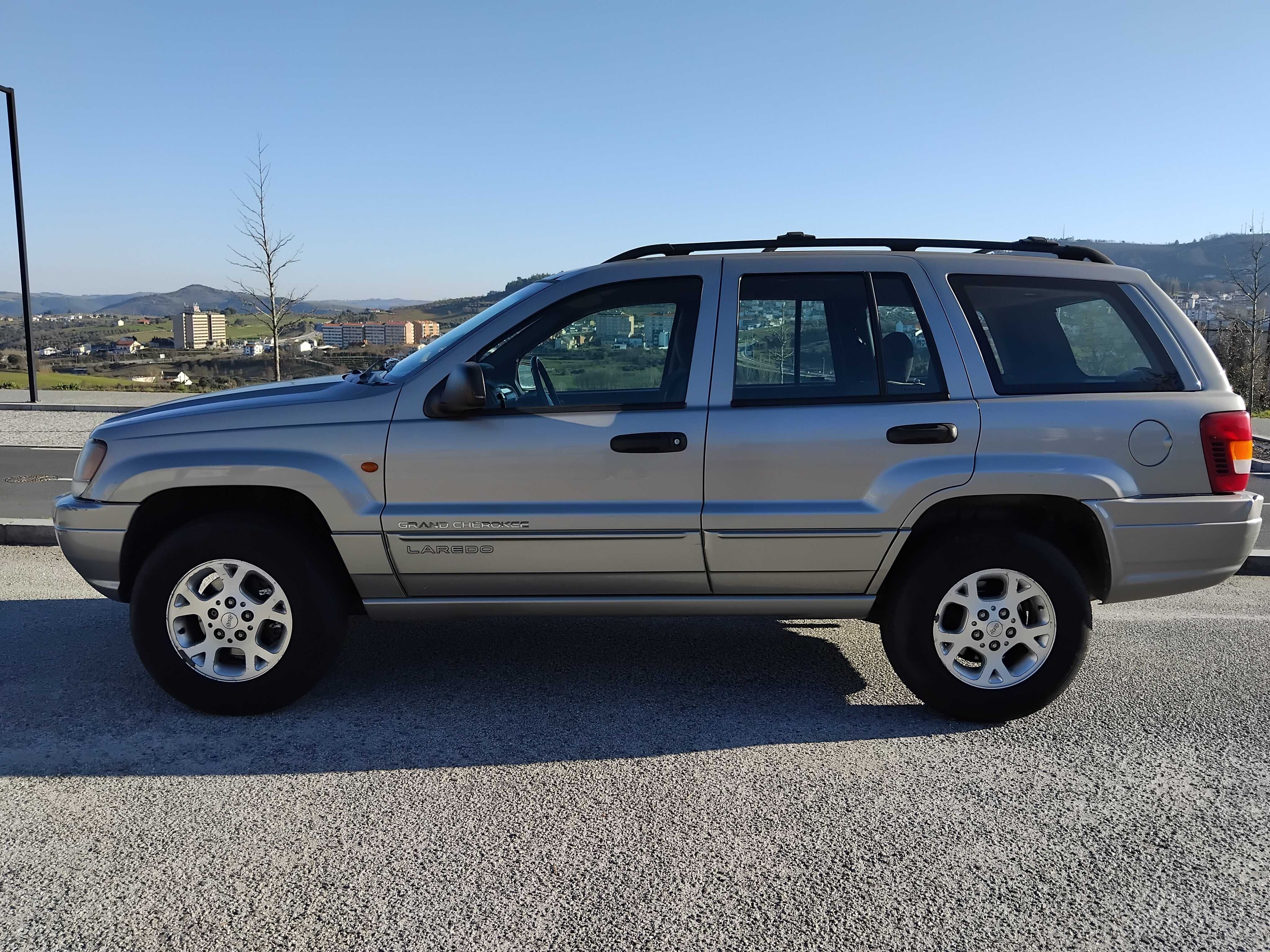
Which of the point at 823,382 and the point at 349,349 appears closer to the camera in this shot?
the point at 823,382

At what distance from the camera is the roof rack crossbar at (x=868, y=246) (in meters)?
4.19

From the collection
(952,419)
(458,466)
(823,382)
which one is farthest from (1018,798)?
(458,466)

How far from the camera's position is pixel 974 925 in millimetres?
2553

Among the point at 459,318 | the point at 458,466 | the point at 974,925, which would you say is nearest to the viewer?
the point at 974,925

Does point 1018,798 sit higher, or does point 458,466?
point 458,466

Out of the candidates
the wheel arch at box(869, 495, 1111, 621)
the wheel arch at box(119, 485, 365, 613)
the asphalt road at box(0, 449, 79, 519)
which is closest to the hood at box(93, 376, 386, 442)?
the wheel arch at box(119, 485, 365, 613)

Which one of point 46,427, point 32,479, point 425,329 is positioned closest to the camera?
point 425,329

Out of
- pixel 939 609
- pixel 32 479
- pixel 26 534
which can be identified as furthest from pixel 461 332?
pixel 32 479

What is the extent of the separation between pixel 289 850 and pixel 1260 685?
425cm

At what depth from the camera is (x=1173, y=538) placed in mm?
3916

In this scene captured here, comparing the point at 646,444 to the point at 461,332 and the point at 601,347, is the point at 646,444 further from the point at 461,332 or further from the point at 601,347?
the point at 461,332

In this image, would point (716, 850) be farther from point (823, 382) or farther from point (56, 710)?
point (56, 710)

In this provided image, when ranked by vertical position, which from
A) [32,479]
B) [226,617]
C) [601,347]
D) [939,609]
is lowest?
[32,479]

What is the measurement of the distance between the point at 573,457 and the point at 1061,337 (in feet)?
6.93
